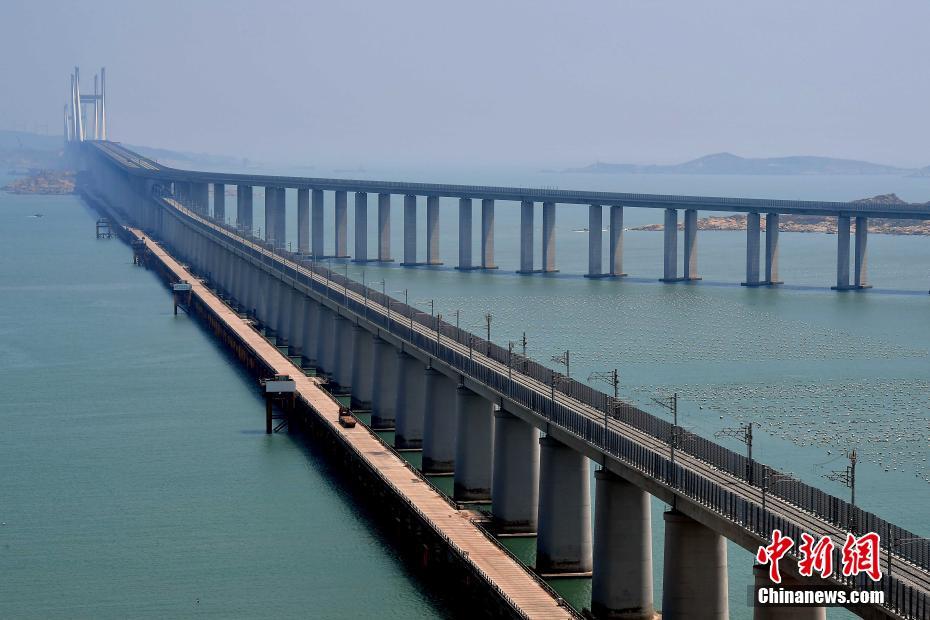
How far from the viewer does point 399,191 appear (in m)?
145

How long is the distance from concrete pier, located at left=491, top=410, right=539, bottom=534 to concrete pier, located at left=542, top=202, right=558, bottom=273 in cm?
8368

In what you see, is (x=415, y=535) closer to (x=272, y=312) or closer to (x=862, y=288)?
(x=272, y=312)

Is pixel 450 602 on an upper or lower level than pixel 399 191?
lower

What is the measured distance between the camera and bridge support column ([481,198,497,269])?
424ft

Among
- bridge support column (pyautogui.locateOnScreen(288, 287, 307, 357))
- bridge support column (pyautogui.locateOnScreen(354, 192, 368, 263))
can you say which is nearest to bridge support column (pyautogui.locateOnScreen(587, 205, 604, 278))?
bridge support column (pyautogui.locateOnScreen(354, 192, 368, 263))

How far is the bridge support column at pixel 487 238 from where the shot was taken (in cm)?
12938

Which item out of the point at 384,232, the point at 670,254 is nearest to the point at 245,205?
the point at 384,232

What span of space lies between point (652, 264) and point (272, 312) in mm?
60245

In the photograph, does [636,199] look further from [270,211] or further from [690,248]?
[270,211]

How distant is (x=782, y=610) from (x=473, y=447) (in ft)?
62.5

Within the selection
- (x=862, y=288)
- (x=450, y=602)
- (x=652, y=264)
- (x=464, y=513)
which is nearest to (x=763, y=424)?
(x=464, y=513)

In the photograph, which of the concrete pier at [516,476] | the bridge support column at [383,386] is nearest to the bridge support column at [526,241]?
the bridge support column at [383,386]

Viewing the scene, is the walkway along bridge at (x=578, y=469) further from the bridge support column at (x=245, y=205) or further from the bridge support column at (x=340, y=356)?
the bridge support column at (x=245, y=205)

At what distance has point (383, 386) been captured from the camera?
191ft
